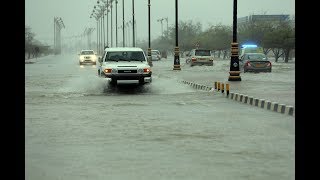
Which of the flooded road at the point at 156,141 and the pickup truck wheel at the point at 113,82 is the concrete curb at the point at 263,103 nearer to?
the flooded road at the point at 156,141

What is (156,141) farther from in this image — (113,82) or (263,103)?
(113,82)

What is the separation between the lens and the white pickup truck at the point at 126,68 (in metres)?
22.9

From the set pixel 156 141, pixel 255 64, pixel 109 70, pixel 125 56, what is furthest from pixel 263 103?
pixel 255 64

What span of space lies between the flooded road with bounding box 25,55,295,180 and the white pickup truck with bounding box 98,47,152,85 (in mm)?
5785

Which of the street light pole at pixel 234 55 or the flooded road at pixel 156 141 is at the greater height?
the street light pole at pixel 234 55

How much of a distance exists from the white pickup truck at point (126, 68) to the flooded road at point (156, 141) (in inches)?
228

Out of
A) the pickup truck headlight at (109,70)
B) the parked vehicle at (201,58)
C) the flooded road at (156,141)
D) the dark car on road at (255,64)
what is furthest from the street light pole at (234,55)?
the parked vehicle at (201,58)
